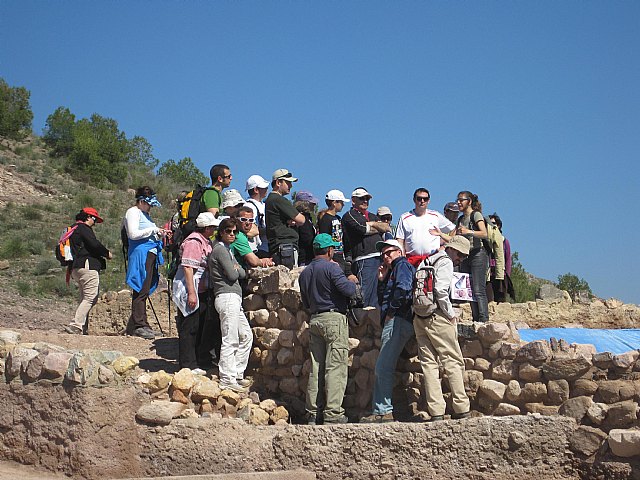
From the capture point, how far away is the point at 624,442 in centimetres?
653

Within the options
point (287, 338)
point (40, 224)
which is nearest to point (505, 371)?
point (287, 338)

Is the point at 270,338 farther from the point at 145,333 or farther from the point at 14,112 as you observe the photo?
the point at 14,112

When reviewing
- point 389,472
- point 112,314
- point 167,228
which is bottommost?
point 389,472

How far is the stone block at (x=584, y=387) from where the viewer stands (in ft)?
22.7

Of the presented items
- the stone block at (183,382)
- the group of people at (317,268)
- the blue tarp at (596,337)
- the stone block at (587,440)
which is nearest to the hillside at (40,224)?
the group of people at (317,268)

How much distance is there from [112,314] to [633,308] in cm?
853

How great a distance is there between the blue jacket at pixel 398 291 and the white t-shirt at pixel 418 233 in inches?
34.1

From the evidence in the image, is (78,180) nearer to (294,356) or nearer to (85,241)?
(85,241)

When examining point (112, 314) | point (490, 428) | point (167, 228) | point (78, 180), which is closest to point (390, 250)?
point (490, 428)

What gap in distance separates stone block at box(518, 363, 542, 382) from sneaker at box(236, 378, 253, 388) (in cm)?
269

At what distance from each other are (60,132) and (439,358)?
97.9ft

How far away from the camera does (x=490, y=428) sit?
6715 mm

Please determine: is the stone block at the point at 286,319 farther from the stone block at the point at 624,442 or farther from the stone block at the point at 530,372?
the stone block at the point at 624,442

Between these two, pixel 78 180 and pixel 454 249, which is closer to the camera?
pixel 454 249
